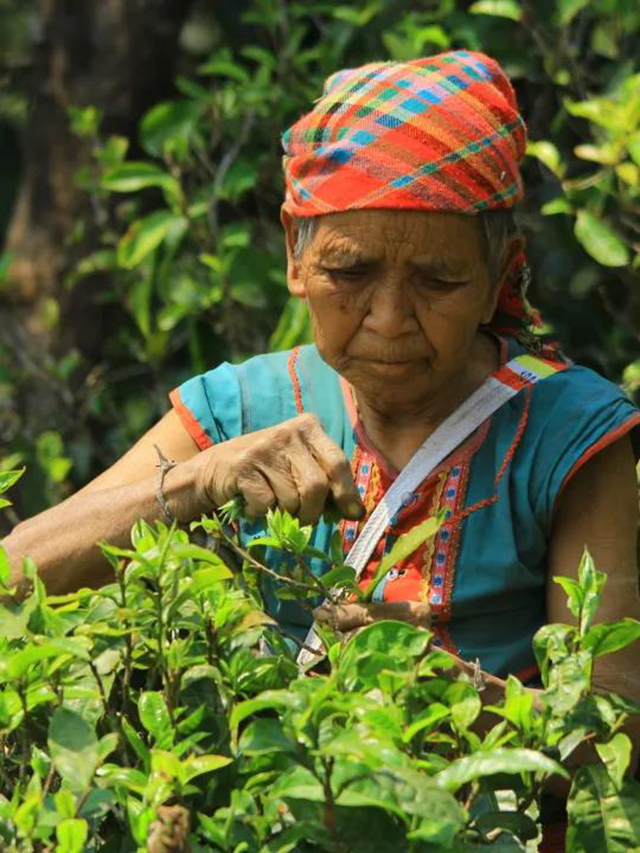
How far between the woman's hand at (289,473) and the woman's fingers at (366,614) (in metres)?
0.24

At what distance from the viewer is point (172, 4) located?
16.9ft

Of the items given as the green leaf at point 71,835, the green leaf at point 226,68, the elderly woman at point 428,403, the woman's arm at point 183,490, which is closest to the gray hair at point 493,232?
the elderly woman at point 428,403

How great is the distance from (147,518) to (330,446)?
380mm

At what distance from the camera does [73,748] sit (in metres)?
1.81

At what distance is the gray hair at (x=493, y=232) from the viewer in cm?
268

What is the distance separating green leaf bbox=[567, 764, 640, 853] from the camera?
1.91m

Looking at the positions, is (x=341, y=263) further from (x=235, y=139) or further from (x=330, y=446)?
(x=235, y=139)

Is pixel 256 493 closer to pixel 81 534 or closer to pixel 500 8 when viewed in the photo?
pixel 81 534

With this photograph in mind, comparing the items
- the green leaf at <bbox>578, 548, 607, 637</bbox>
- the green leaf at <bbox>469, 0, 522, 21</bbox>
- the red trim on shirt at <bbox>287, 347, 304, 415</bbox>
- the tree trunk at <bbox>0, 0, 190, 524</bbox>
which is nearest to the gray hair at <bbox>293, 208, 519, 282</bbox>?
the red trim on shirt at <bbox>287, 347, 304, 415</bbox>

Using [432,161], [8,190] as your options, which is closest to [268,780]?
[432,161]

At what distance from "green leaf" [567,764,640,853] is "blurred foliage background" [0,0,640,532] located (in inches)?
72.0

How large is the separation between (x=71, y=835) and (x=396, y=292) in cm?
111

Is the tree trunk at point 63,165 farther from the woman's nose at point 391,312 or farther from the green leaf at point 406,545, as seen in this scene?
the green leaf at point 406,545

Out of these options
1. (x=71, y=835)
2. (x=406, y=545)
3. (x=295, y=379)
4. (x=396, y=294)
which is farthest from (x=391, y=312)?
(x=71, y=835)
